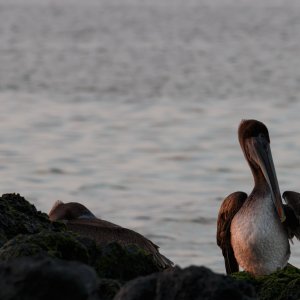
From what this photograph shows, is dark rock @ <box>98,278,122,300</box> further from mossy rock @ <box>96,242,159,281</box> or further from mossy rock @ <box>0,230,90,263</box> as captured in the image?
mossy rock @ <box>96,242,159,281</box>

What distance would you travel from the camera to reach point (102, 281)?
4406 millimetres

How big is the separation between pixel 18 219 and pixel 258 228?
3488 mm

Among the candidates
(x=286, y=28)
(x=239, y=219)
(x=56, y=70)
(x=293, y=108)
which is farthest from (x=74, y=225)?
(x=286, y=28)

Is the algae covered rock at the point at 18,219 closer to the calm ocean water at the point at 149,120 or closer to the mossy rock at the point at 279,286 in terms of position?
the mossy rock at the point at 279,286

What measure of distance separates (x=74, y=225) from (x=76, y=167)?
34.0 ft

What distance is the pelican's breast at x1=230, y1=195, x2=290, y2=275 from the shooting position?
28.1 ft

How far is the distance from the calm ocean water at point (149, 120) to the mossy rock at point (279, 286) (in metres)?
6.11

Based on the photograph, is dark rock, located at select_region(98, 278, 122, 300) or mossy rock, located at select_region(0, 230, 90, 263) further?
mossy rock, located at select_region(0, 230, 90, 263)

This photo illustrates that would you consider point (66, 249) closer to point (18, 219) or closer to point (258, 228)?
point (18, 219)

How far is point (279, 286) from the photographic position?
17.5 ft

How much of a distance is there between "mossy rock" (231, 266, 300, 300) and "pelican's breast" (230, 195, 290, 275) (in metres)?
2.81

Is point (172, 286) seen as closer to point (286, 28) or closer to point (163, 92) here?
point (163, 92)

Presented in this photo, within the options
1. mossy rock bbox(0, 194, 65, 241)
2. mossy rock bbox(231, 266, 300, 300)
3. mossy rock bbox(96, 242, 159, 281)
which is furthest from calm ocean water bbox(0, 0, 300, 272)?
mossy rock bbox(96, 242, 159, 281)

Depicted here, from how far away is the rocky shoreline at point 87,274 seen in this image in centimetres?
351
